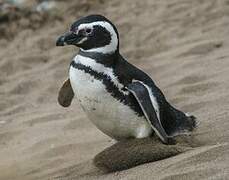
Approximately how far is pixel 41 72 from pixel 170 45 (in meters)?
1.13

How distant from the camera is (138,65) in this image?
20.4 feet

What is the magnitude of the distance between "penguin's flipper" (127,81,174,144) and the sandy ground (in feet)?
0.42

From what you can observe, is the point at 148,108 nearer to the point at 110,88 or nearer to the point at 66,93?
the point at 110,88

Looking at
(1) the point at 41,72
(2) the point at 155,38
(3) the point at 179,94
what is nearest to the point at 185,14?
(2) the point at 155,38

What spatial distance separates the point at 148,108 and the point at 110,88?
0.20m

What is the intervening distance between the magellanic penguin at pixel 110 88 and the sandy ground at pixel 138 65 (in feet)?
0.72

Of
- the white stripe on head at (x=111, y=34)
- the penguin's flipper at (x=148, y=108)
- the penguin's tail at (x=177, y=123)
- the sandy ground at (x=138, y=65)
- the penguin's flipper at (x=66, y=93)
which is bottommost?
the sandy ground at (x=138, y=65)

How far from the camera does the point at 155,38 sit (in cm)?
688

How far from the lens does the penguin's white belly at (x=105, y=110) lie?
350 centimetres

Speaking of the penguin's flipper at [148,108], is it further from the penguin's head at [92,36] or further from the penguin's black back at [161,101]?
the penguin's head at [92,36]

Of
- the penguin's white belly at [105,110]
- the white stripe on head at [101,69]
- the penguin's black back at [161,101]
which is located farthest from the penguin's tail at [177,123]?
the white stripe on head at [101,69]

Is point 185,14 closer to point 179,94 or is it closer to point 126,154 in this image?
point 179,94

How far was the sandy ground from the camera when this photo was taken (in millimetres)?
3670

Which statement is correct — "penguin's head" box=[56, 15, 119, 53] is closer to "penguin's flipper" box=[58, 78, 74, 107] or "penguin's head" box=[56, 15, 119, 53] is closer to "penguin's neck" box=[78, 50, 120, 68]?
"penguin's neck" box=[78, 50, 120, 68]
